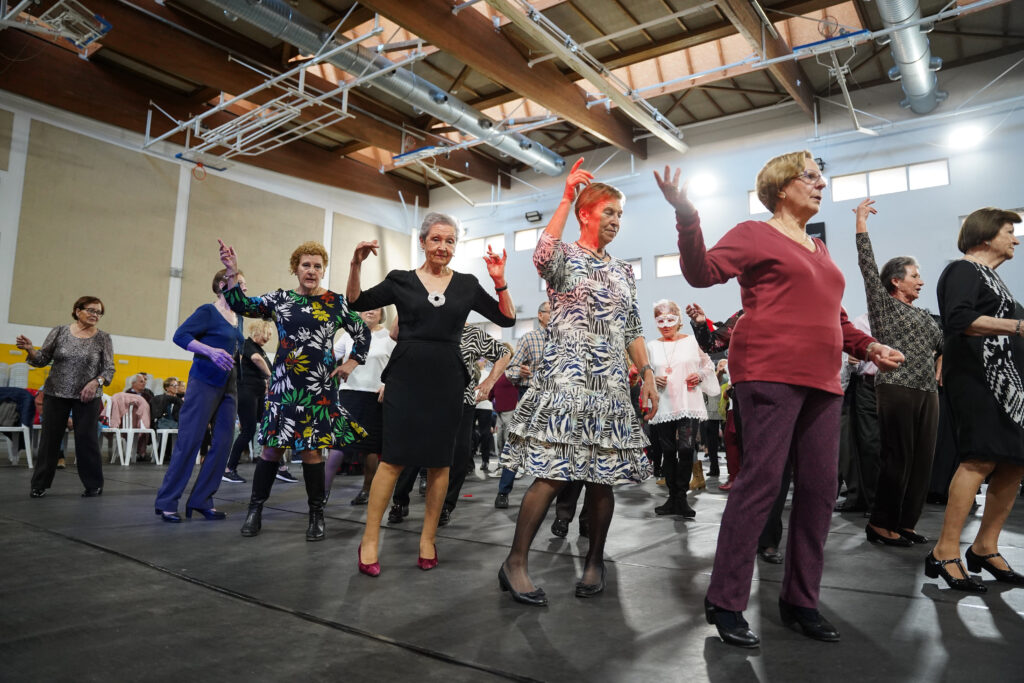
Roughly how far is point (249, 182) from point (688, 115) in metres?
9.41

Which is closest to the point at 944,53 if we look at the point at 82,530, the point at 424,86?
the point at 424,86

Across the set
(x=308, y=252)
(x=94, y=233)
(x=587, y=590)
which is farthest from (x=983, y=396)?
(x=94, y=233)

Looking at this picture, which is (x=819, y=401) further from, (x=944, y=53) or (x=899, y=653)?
(x=944, y=53)

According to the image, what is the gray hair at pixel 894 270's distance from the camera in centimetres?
352

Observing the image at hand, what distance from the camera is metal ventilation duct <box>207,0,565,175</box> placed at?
27.8ft

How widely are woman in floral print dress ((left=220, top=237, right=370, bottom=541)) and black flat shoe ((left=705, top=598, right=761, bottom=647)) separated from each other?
83.9 inches

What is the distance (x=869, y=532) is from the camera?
135 inches

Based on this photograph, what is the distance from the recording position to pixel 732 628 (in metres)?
1.78

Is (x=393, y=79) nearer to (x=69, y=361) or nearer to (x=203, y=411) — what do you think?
(x=69, y=361)

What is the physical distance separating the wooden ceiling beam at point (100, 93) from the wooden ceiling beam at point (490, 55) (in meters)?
6.45

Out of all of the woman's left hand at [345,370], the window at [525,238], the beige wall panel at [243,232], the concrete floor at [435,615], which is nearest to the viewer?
the concrete floor at [435,615]

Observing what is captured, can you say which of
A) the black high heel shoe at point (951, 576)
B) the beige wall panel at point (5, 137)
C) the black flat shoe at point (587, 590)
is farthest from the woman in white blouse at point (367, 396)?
the beige wall panel at point (5, 137)

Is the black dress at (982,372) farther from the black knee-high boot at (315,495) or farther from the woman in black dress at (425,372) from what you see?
the black knee-high boot at (315,495)

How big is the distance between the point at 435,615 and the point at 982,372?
2.20 metres
